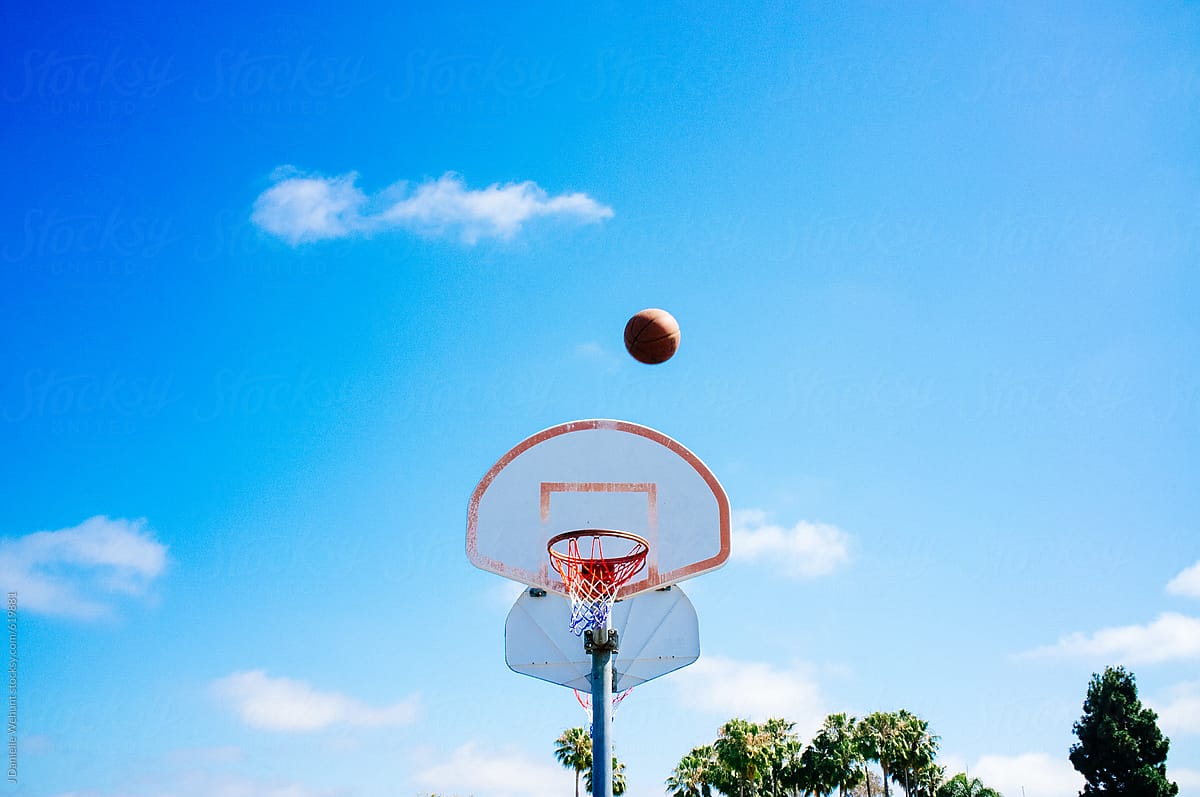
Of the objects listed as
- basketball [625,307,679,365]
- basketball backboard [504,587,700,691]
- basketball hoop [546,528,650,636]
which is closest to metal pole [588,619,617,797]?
basketball hoop [546,528,650,636]

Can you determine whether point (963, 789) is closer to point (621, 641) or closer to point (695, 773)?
point (695, 773)

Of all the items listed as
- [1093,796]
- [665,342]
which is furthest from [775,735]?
[665,342]

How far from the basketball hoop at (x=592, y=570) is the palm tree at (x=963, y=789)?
111ft

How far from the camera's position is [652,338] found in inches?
440

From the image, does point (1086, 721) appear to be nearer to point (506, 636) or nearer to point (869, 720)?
point (869, 720)

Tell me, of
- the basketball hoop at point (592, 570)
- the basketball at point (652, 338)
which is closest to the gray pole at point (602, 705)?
the basketball hoop at point (592, 570)

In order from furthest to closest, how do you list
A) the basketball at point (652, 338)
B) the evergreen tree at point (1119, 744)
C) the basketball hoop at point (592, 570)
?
the evergreen tree at point (1119, 744), the basketball hoop at point (592, 570), the basketball at point (652, 338)

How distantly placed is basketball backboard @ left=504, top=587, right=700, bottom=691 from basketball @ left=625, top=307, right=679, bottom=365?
12.6ft

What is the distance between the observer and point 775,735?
34781mm

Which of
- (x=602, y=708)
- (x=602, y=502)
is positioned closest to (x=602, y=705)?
(x=602, y=708)

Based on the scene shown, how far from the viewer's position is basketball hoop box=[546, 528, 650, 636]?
12500mm

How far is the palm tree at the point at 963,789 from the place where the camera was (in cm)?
3931

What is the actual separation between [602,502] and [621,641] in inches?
80.6

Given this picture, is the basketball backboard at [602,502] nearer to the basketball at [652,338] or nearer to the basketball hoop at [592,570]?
the basketball hoop at [592,570]
